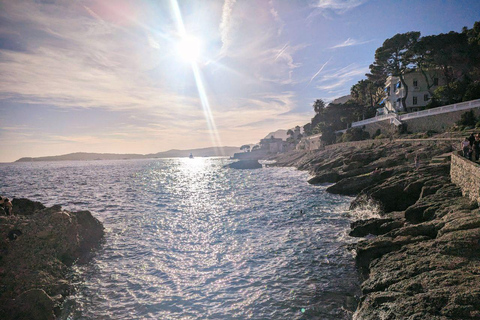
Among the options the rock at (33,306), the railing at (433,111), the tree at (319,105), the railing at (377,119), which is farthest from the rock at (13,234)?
the tree at (319,105)

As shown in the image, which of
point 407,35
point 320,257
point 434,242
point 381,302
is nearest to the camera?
A: point 381,302

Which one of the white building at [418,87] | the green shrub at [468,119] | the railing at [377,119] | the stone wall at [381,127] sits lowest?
the green shrub at [468,119]

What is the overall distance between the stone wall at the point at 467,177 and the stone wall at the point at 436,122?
23318mm

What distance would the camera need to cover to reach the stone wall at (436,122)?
32781 mm

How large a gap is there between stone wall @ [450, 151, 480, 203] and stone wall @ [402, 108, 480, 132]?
76.5ft

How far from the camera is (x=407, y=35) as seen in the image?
5159cm

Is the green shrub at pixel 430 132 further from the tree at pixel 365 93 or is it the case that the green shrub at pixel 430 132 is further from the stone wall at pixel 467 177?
the tree at pixel 365 93

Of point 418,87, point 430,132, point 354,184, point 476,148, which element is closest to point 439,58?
point 418,87

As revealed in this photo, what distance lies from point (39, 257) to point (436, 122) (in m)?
46.3

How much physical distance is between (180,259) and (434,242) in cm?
1152

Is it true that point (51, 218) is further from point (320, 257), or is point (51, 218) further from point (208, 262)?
point (320, 257)

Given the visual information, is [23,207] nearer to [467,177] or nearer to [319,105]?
[467,177]

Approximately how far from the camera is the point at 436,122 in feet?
117

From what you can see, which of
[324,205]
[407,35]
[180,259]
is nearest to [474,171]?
[324,205]
